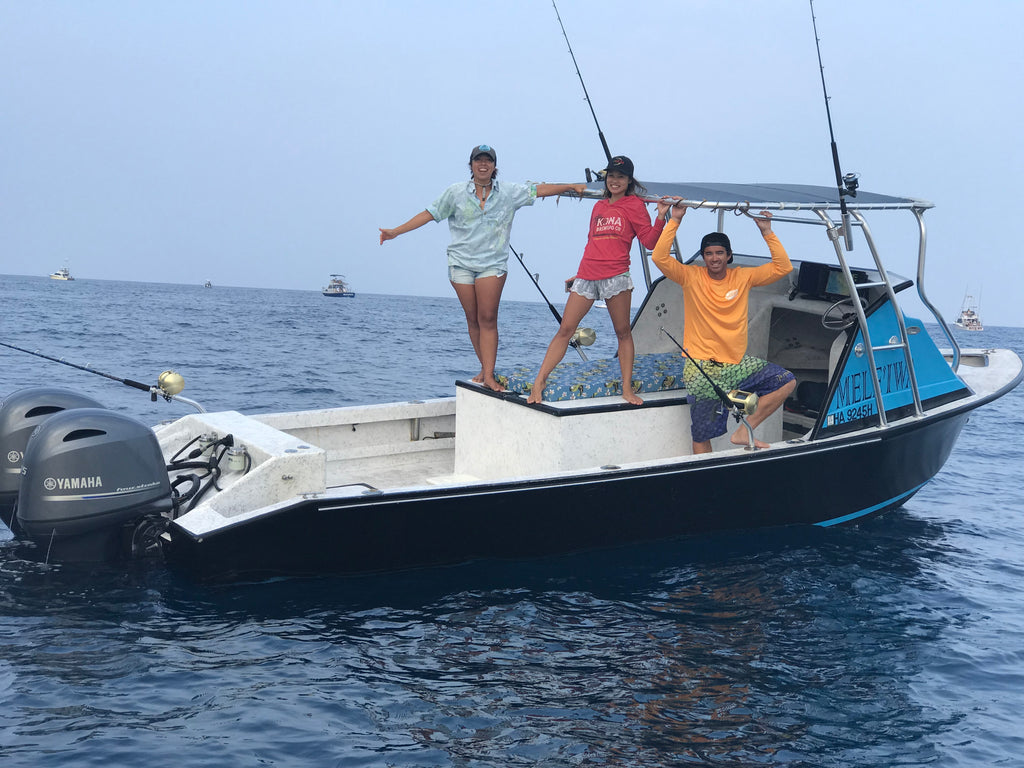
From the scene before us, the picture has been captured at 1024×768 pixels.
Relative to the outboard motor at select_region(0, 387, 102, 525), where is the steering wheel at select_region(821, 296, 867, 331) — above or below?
above

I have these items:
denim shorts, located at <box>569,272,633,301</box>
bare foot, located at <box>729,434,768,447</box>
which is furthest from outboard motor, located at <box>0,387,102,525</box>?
bare foot, located at <box>729,434,768,447</box>

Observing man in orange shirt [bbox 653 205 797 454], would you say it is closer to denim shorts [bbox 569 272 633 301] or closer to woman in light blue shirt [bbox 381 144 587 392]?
denim shorts [bbox 569 272 633 301]

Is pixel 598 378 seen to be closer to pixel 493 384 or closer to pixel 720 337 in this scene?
pixel 493 384

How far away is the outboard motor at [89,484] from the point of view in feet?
17.5

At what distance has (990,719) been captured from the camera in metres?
5.16

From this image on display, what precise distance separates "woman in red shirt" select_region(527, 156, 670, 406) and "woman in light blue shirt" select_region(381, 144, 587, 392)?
0.43 metres

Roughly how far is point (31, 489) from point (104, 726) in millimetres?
1545

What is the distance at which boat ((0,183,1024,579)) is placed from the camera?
18.2 ft

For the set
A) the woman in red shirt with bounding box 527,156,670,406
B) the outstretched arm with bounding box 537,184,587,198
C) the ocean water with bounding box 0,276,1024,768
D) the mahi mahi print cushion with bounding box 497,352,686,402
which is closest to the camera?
the ocean water with bounding box 0,276,1024,768

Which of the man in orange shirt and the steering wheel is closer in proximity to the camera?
the man in orange shirt

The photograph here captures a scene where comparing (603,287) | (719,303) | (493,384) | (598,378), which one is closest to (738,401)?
(719,303)

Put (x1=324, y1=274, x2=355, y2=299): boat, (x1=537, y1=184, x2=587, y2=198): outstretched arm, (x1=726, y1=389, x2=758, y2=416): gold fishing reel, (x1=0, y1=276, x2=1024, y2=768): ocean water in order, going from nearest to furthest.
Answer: (x1=0, y1=276, x2=1024, y2=768): ocean water < (x1=726, y1=389, x2=758, y2=416): gold fishing reel < (x1=537, y1=184, x2=587, y2=198): outstretched arm < (x1=324, y1=274, x2=355, y2=299): boat

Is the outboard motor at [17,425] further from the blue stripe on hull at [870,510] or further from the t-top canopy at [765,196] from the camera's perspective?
the blue stripe on hull at [870,510]

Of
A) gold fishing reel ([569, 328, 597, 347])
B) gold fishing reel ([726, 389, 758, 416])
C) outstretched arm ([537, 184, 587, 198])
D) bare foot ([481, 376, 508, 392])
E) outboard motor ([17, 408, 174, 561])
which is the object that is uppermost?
outstretched arm ([537, 184, 587, 198])
